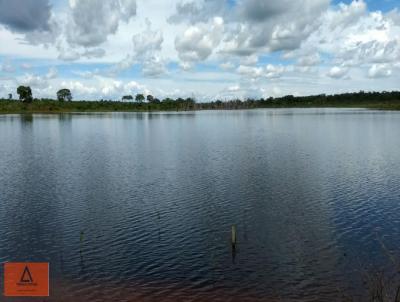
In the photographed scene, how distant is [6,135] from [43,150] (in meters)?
30.5

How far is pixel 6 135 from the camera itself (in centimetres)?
8956

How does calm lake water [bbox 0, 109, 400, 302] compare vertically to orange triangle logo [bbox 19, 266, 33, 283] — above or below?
below

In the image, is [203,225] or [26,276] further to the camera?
[203,225]

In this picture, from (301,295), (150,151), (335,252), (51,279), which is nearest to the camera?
(301,295)

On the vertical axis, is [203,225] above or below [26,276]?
below

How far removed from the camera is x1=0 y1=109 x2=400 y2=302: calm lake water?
1917cm

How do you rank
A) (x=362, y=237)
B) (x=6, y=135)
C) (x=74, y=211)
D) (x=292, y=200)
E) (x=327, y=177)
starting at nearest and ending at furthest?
(x=362, y=237) → (x=74, y=211) → (x=292, y=200) → (x=327, y=177) → (x=6, y=135)

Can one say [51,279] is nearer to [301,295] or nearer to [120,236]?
[120,236]

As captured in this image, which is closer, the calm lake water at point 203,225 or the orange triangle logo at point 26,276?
the orange triangle logo at point 26,276

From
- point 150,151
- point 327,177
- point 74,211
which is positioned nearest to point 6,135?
point 150,151

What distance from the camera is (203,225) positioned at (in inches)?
1061

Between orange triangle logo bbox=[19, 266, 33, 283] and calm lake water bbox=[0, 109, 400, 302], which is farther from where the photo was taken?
calm lake water bbox=[0, 109, 400, 302]

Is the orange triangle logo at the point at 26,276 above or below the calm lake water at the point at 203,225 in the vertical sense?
above

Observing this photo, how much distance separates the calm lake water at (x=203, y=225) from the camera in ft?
62.9
